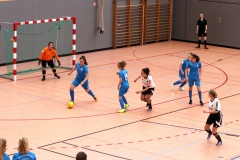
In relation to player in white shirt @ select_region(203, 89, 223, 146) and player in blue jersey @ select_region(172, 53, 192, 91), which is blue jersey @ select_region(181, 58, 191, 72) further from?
player in white shirt @ select_region(203, 89, 223, 146)

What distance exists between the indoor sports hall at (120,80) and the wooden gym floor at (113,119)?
1.3 inches

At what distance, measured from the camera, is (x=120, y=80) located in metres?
19.4

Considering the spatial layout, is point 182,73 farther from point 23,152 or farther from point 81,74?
point 23,152

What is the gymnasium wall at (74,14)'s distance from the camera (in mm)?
28062

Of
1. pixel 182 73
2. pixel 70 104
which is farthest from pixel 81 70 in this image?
pixel 182 73

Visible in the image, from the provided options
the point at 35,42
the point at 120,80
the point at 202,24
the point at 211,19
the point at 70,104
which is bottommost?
the point at 70,104

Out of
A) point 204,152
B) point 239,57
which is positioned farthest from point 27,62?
point 204,152

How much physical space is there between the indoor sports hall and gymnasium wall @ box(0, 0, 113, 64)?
0.05m

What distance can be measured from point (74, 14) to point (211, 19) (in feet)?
31.5

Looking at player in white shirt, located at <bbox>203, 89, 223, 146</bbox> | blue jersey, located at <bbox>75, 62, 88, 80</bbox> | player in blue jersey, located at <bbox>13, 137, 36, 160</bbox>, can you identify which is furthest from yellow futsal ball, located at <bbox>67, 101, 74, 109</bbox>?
player in blue jersey, located at <bbox>13, 137, 36, 160</bbox>

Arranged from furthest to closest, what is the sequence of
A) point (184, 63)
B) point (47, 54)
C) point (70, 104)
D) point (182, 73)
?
point (47, 54)
point (182, 73)
point (184, 63)
point (70, 104)

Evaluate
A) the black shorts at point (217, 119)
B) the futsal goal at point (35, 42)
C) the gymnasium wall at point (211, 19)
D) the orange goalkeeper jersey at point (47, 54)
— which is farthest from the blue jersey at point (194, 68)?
the gymnasium wall at point (211, 19)

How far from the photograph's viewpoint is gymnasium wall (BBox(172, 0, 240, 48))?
115 feet

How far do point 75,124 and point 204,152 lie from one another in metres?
→ 4.63
